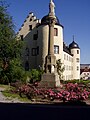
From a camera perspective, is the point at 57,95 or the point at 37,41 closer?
the point at 57,95

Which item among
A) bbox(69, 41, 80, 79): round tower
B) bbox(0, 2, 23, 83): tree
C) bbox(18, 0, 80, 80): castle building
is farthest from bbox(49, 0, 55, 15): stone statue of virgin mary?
bbox(69, 41, 80, 79): round tower

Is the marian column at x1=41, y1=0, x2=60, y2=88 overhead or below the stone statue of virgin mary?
below

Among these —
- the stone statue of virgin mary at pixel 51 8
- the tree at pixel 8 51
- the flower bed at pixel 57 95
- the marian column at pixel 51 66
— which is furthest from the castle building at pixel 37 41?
the flower bed at pixel 57 95

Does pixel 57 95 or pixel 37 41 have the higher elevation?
pixel 37 41

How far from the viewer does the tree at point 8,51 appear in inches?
1320

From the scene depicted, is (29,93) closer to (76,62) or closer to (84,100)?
(84,100)

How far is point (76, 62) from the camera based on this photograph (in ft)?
236

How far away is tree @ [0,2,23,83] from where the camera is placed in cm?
3353

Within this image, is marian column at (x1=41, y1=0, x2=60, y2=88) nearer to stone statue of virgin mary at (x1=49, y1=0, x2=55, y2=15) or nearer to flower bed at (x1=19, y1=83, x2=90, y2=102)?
stone statue of virgin mary at (x1=49, y1=0, x2=55, y2=15)

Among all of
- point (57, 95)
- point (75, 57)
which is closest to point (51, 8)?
point (57, 95)

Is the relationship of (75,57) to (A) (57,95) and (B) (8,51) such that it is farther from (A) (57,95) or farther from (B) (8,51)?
(A) (57,95)

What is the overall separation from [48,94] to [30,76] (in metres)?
21.9

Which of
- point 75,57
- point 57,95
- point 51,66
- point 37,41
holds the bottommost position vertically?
point 57,95

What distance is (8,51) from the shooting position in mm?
33938
